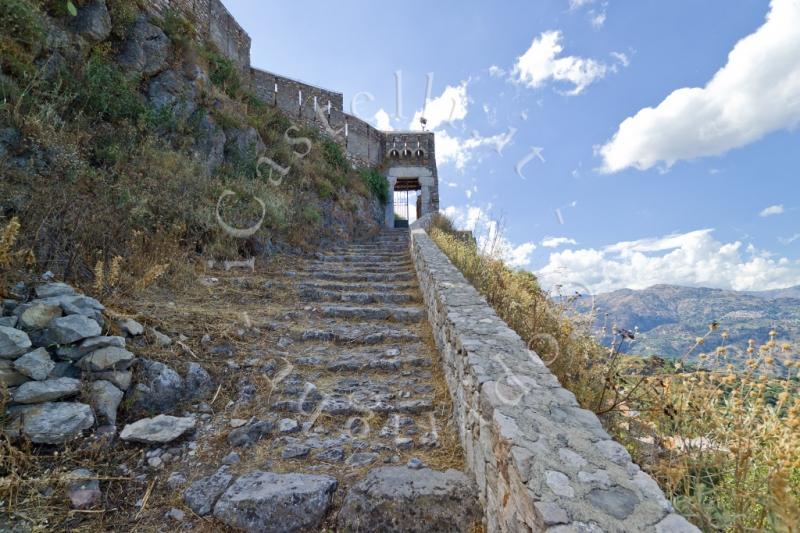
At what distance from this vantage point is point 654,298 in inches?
1007

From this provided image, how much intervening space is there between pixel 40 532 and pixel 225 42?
1327 centimetres

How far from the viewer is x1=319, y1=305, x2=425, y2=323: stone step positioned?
461cm

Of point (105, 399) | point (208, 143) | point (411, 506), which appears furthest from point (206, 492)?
point (208, 143)

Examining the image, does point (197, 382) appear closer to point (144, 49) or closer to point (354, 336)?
point (354, 336)

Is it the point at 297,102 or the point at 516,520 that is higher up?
the point at 297,102

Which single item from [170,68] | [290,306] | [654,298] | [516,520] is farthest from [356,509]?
[654,298]

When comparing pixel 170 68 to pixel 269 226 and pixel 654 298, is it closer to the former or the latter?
pixel 269 226

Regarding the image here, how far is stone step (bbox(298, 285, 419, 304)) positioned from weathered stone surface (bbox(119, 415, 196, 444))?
278 centimetres

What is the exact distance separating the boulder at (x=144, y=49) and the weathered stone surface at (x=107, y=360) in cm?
672

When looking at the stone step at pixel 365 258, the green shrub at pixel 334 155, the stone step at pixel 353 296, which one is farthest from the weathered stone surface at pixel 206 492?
the green shrub at pixel 334 155

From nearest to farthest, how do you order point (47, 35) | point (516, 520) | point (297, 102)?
point (516, 520) < point (47, 35) < point (297, 102)

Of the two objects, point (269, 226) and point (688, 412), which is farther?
point (269, 226)

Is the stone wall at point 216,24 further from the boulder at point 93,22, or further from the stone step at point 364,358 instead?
the stone step at point 364,358

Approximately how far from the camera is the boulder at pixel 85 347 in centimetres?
235
